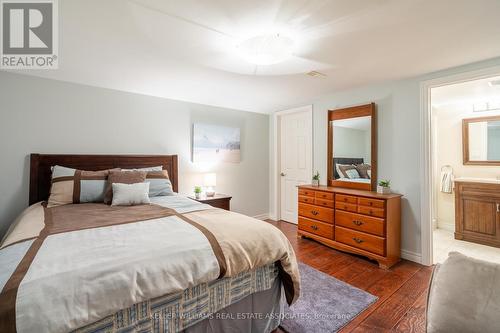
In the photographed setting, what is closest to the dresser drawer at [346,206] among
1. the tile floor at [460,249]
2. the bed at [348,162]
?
the bed at [348,162]

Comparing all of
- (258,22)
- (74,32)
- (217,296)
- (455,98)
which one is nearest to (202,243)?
(217,296)

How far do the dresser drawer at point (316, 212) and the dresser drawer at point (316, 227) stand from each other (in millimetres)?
68

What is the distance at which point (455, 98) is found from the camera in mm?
3393

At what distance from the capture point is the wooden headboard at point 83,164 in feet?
8.59

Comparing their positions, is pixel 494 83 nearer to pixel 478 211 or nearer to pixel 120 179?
pixel 478 211

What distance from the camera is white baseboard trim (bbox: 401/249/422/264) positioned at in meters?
2.68

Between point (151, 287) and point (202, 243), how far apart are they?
34cm

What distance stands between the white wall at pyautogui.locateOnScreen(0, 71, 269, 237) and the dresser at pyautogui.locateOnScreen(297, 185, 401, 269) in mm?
1536

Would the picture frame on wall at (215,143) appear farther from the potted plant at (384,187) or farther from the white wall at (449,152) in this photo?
the white wall at (449,152)

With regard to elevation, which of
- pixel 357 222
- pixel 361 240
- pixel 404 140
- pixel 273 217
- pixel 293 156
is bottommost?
pixel 273 217

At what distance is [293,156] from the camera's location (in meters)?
4.35

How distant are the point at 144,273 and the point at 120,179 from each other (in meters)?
1.77

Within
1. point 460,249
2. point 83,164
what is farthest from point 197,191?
point 460,249

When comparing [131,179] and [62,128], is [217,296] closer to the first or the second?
[131,179]
